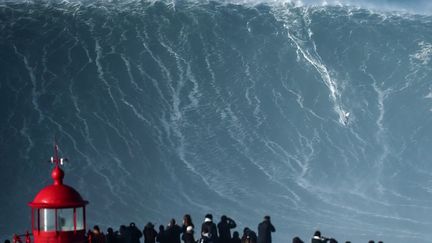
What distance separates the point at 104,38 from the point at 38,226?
5324cm

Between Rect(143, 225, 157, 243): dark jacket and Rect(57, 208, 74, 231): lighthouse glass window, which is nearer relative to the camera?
Rect(57, 208, 74, 231): lighthouse glass window

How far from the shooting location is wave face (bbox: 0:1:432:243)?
43688 millimetres

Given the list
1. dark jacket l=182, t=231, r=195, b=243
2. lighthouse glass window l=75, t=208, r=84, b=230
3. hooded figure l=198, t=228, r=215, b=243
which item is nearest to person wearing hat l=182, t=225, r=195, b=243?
dark jacket l=182, t=231, r=195, b=243

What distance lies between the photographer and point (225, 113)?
176 feet

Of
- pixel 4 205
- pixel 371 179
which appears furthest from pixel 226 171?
pixel 4 205

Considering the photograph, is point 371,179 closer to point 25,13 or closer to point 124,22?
point 124,22

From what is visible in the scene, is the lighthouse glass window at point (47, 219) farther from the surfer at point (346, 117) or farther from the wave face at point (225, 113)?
the surfer at point (346, 117)

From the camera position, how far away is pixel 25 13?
62.1 metres

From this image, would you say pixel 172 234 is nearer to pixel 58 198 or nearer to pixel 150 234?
pixel 150 234

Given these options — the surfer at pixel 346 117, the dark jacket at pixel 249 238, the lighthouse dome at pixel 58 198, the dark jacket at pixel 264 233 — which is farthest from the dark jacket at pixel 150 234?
the surfer at pixel 346 117

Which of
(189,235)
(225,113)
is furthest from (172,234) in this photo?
(225,113)

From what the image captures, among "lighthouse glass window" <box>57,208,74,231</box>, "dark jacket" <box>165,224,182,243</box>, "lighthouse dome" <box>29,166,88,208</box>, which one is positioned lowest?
"lighthouse glass window" <box>57,208,74,231</box>

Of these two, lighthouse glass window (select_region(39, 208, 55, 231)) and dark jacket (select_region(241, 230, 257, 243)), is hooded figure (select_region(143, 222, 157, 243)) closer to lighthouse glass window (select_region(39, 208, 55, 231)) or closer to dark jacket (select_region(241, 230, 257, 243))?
dark jacket (select_region(241, 230, 257, 243))

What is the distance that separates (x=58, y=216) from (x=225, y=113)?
45.7 metres
